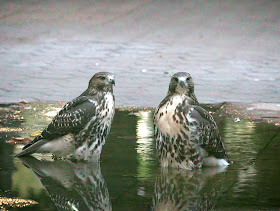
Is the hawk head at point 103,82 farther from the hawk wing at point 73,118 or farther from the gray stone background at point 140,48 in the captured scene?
the gray stone background at point 140,48

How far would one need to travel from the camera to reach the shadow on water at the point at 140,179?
586cm

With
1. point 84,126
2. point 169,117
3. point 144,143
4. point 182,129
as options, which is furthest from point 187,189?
point 144,143

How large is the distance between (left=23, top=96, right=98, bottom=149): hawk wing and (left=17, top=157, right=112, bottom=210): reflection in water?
11.9 inches

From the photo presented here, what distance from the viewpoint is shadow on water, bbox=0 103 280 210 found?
5863 mm

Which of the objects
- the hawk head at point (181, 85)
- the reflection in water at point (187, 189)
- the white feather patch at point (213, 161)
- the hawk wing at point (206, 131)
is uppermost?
the hawk head at point (181, 85)

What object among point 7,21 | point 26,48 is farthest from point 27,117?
point 7,21

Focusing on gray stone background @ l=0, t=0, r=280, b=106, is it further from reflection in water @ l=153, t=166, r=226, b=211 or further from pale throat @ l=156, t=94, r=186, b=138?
reflection in water @ l=153, t=166, r=226, b=211

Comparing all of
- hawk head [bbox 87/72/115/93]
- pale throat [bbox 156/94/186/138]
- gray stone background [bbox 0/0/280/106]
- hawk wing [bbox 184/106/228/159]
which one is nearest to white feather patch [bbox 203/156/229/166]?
hawk wing [bbox 184/106/228/159]

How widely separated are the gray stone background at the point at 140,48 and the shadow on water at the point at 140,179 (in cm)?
316

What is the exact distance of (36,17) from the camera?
2175 centimetres

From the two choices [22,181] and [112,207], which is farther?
[22,181]

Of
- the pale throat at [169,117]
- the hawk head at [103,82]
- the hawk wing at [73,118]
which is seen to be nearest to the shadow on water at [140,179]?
the hawk wing at [73,118]

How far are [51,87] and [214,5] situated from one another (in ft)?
33.8

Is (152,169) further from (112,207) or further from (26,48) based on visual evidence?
(26,48)
